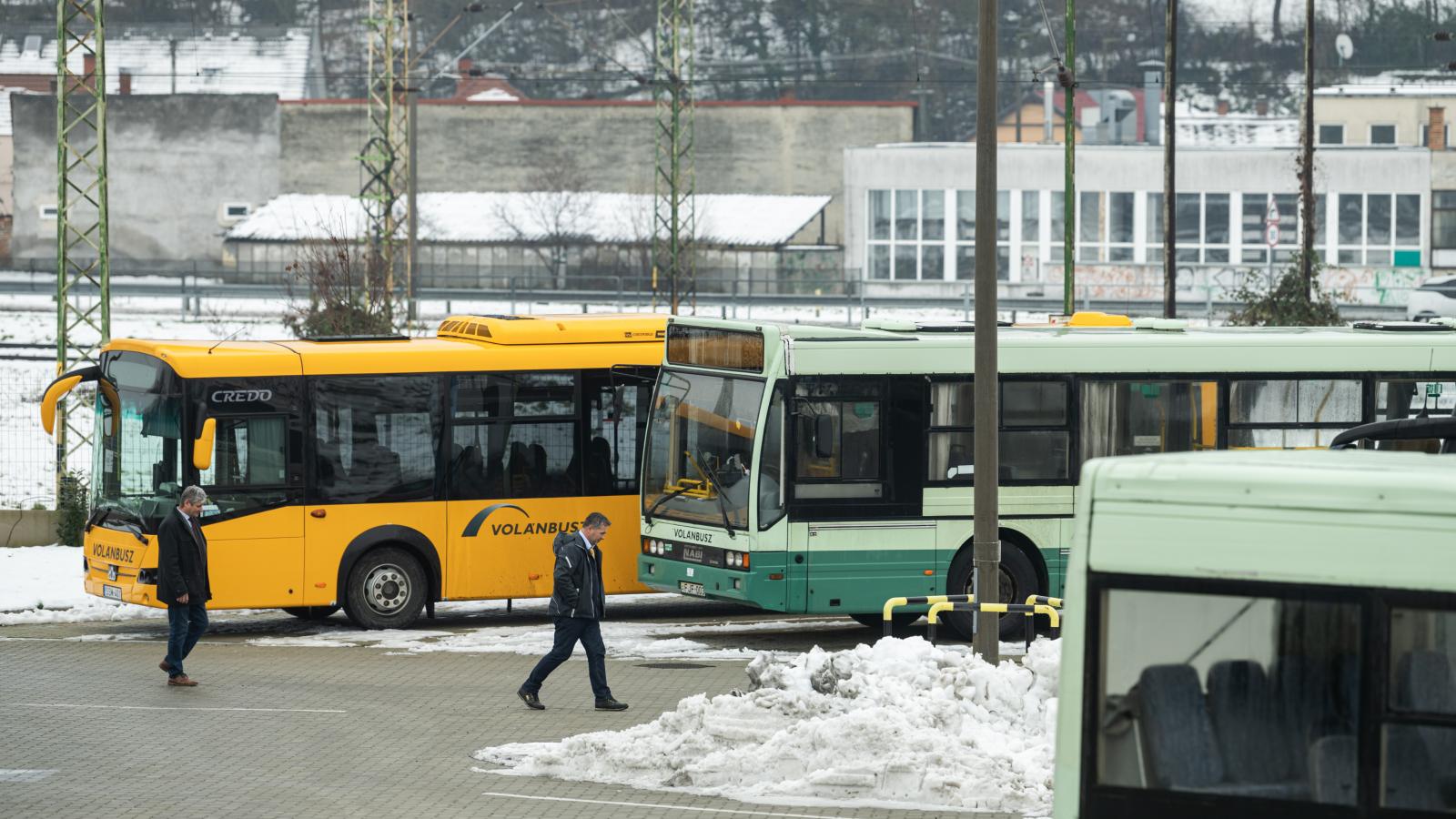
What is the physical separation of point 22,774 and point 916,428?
829 cm

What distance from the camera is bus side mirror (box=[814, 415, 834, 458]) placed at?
57.8 feet

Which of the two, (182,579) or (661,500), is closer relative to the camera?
(182,579)

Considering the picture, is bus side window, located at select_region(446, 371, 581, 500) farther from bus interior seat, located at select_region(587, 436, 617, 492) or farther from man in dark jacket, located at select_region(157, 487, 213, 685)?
man in dark jacket, located at select_region(157, 487, 213, 685)

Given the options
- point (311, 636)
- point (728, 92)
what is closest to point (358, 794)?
point (311, 636)

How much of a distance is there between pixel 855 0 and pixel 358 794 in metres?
110

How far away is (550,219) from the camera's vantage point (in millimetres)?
75188

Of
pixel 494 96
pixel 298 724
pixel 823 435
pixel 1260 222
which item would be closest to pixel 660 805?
pixel 298 724

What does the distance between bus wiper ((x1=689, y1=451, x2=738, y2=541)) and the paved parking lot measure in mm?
1213

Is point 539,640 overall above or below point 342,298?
below

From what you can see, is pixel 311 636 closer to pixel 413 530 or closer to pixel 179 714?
pixel 413 530

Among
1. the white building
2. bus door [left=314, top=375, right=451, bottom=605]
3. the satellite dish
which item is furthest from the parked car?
the satellite dish

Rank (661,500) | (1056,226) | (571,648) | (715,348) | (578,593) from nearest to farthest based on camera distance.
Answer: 1. (578,593)
2. (571,648)
3. (715,348)
4. (661,500)
5. (1056,226)

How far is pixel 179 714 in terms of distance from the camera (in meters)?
14.5

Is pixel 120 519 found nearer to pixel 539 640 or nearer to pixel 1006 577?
pixel 539 640
